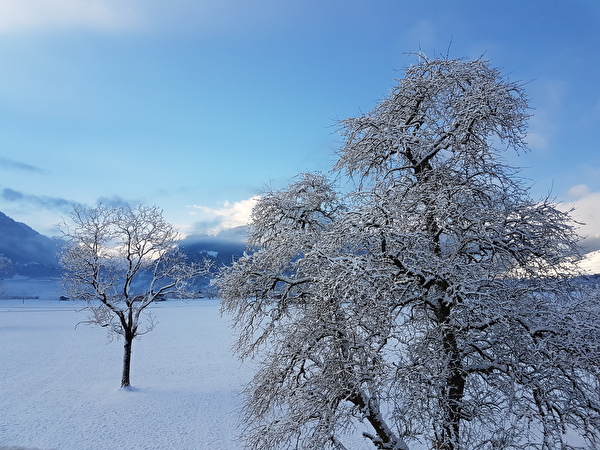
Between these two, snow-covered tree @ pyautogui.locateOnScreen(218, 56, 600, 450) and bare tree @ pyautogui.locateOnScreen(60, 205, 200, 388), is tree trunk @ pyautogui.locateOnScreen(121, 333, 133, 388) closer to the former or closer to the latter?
bare tree @ pyautogui.locateOnScreen(60, 205, 200, 388)

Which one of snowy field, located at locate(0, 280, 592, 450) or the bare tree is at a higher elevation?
the bare tree

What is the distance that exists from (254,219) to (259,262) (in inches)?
82.8

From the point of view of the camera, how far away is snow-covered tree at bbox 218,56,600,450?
5.80m

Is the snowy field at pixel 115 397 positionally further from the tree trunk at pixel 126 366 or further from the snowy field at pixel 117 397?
the tree trunk at pixel 126 366

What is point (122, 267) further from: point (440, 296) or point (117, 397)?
point (440, 296)

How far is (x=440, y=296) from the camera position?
20.5ft

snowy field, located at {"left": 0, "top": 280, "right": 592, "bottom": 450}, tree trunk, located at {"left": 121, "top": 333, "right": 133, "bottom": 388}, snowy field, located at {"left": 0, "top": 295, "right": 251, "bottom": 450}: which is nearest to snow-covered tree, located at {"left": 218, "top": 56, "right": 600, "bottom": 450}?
snowy field, located at {"left": 0, "top": 280, "right": 592, "bottom": 450}

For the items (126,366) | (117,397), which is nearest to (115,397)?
(117,397)

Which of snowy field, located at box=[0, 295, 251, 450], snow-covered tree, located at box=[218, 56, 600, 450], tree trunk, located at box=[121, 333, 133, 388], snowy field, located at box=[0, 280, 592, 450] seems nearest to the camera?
snow-covered tree, located at box=[218, 56, 600, 450]

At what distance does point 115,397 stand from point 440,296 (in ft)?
55.1

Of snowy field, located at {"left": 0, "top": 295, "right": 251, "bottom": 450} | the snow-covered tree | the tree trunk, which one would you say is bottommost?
snowy field, located at {"left": 0, "top": 295, "right": 251, "bottom": 450}

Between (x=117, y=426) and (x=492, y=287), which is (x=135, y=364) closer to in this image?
(x=117, y=426)

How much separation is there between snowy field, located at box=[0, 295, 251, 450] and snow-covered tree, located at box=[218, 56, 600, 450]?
6784 mm

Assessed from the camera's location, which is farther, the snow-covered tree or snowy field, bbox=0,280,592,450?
snowy field, bbox=0,280,592,450
